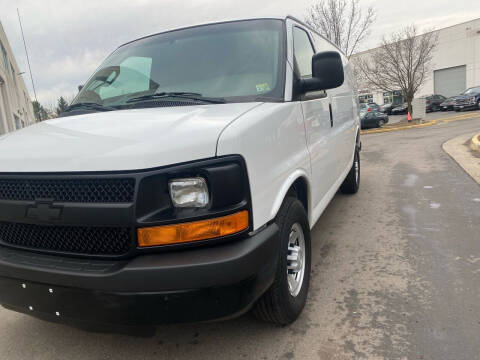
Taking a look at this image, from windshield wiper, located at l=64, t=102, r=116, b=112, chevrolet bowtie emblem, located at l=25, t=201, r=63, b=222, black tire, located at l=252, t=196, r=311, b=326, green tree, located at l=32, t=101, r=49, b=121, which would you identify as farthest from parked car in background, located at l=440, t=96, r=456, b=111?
chevrolet bowtie emblem, located at l=25, t=201, r=63, b=222

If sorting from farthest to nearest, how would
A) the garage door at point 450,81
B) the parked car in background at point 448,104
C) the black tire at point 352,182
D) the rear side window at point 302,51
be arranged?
A: 1. the garage door at point 450,81
2. the parked car in background at point 448,104
3. the black tire at point 352,182
4. the rear side window at point 302,51

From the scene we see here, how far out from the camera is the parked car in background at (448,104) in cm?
2830

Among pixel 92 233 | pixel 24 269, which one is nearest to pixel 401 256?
pixel 92 233

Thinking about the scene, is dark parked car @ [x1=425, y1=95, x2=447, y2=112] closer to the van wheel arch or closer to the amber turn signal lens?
the van wheel arch

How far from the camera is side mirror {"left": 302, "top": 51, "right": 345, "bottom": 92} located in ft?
8.82

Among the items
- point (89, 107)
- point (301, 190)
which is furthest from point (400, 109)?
point (89, 107)

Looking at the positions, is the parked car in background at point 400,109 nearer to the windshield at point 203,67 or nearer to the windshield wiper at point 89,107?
the windshield at point 203,67

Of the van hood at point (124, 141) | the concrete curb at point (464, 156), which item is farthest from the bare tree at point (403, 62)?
the van hood at point (124, 141)

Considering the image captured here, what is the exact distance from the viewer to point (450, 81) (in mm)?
39469

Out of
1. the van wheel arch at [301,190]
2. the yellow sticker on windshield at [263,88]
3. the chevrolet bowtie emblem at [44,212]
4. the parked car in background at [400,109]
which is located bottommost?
the parked car in background at [400,109]

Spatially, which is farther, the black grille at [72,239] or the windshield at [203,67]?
the windshield at [203,67]

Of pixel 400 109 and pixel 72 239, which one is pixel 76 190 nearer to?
pixel 72 239

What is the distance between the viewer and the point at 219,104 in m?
2.49

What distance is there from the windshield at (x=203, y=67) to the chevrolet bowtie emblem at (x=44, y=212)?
1.03 m
